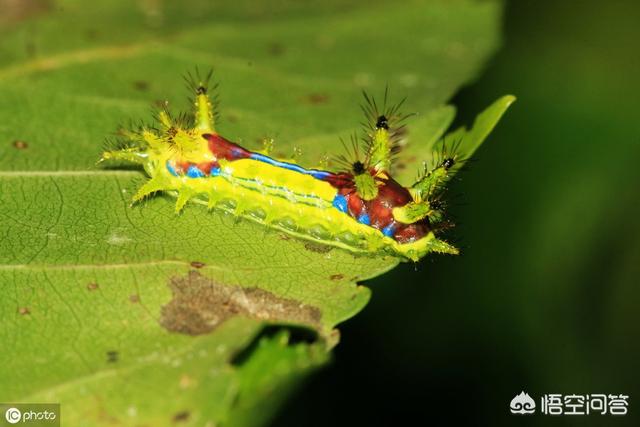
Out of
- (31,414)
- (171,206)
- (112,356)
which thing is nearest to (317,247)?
(171,206)

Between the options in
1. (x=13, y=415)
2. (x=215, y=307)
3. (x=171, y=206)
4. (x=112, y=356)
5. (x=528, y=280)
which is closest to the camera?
(x=13, y=415)

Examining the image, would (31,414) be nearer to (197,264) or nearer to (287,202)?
(197,264)

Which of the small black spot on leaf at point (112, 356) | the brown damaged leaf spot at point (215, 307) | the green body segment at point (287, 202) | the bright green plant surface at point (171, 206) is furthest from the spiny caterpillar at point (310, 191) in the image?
the small black spot on leaf at point (112, 356)

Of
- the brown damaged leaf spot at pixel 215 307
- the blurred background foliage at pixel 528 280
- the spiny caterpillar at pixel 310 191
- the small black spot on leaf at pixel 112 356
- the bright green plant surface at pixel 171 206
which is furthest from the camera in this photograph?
the blurred background foliage at pixel 528 280

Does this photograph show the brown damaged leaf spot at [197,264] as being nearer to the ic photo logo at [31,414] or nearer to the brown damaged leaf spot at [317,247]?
the brown damaged leaf spot at [317,247]

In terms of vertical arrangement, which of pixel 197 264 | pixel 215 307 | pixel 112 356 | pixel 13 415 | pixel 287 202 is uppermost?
pixel 287 202

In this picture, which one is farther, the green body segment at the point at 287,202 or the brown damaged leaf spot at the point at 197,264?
the green body segment at the point at 287,202
